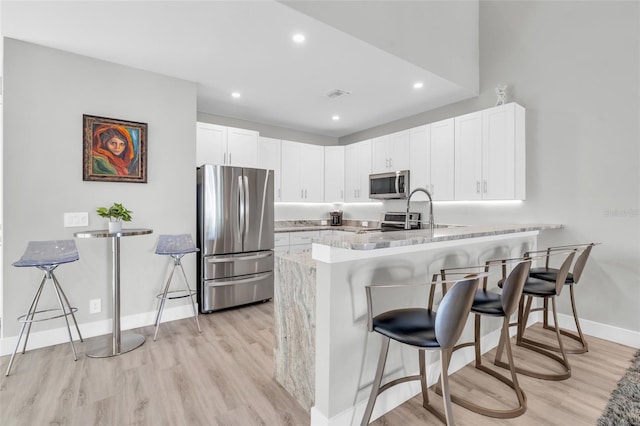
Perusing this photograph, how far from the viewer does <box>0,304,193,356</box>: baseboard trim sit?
2.64 m

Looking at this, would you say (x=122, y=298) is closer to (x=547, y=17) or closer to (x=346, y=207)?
(x=346, y=207)

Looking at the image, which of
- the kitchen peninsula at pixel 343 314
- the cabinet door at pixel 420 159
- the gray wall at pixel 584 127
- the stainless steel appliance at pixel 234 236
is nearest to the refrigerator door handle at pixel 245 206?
the stainless steel appliance at pixel 234 236

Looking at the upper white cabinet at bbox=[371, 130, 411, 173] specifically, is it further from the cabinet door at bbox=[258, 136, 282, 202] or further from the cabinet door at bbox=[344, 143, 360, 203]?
the cabinet door at bbox=[258, 136, 282, 202]

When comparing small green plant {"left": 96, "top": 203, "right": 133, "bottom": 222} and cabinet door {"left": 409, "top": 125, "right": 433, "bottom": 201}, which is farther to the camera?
cabinet door {"left": 409, "top": 125, "right": 433, "bottom": 201}

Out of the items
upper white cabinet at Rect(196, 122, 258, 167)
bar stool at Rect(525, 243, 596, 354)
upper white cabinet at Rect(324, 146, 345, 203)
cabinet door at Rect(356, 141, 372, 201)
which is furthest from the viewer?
upper white cabinet at Rect(324, 146, 345, 203)

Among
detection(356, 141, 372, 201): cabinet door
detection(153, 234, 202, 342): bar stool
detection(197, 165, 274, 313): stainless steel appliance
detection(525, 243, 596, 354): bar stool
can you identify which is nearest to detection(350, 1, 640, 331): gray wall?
detection(525, 243, 596, 354): bar stool

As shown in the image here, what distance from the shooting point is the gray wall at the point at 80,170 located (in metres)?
2.66

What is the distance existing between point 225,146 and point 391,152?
2531mm

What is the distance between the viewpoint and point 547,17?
11.1 ft

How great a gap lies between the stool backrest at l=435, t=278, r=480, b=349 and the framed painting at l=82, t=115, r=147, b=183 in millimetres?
3173

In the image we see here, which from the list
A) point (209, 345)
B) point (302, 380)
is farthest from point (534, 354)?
point (209, 345)

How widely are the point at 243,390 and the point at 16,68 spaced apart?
10.9ft

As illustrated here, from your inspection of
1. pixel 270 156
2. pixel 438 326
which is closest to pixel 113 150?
pixel 270 156

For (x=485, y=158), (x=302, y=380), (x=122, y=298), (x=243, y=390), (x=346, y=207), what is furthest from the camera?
(x=346, y=207)
